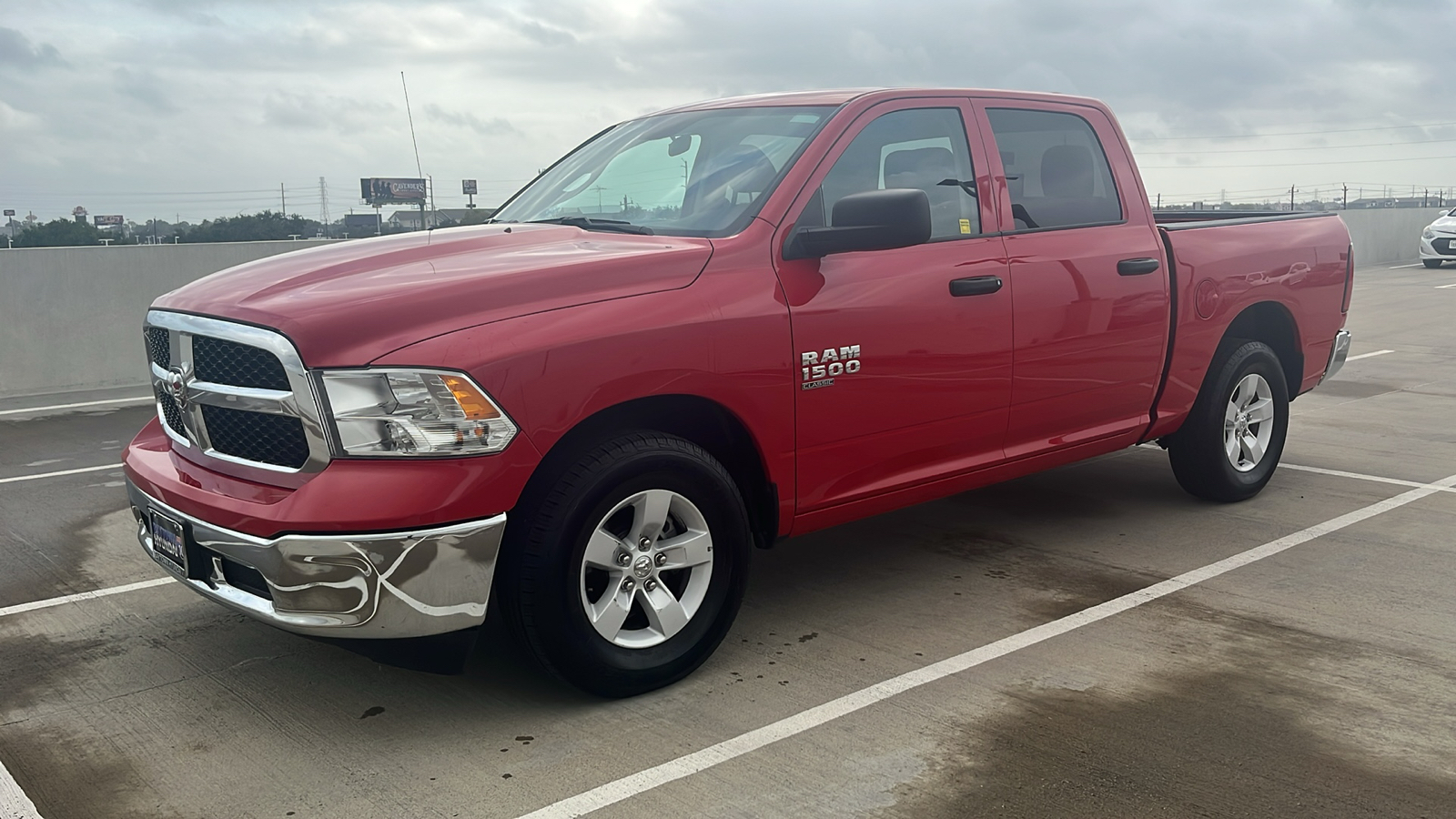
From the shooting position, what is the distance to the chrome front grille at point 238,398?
334 cm

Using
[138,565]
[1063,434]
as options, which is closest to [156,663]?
[138,565]

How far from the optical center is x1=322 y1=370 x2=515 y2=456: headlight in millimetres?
3293

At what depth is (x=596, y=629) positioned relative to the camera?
3695mm

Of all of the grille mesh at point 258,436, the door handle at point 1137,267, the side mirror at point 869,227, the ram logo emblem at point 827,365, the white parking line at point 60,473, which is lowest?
the white parking line at point 60,473

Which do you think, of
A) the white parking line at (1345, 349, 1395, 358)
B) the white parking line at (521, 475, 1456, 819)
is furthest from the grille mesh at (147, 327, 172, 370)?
the white parking line at (1345, 349, 1395, 358)

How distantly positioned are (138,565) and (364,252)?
2.34 metres

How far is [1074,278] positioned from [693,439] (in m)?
1.86

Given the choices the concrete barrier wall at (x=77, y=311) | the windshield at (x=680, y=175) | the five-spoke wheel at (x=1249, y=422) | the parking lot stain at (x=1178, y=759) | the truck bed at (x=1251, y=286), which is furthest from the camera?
the concrete barrier wall at (x=77, y=311)

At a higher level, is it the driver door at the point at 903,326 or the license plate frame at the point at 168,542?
the driver door at the point at 903,326

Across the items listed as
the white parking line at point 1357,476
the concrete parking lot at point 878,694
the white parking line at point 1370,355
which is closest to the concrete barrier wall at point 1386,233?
the white parking line at point 1370,355

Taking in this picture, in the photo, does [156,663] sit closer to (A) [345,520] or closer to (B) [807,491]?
(A) [345,520]

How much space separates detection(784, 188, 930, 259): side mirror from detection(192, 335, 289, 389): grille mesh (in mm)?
1633

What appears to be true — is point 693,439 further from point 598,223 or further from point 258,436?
point 258,436

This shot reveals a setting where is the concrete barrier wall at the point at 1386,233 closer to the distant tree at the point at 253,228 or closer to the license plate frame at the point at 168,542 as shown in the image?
the distant tree at the point at 253,228
